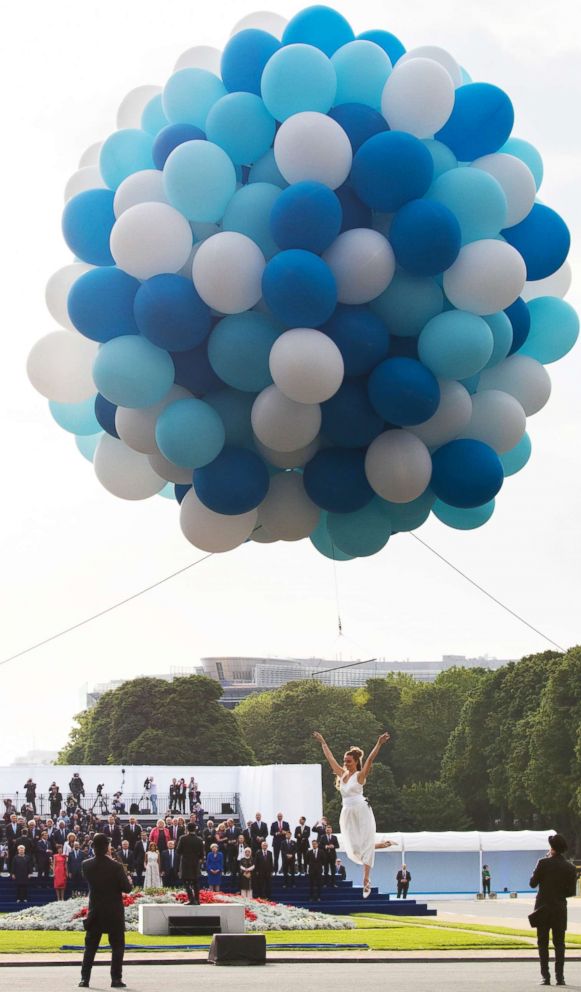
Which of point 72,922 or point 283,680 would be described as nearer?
point 72,922

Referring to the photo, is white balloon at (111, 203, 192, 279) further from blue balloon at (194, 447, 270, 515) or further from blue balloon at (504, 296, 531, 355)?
blue balloon at (504, 296, 531, 355)

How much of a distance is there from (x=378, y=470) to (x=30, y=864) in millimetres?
22177

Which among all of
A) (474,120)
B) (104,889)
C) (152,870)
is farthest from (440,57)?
(152,870)

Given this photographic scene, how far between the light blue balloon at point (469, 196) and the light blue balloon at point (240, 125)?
1120 millimetres

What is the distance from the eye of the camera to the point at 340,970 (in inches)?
606

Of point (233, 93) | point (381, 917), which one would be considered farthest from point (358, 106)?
point (381, 917)

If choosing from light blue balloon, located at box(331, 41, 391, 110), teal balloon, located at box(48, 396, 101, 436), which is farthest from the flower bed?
light blue balloon, located at box(331, 41, 391, 110)

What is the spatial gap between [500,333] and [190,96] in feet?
8.43

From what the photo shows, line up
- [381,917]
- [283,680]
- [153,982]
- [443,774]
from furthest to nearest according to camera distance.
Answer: [283,680] → [443,774] → [381,917] → [153,982]

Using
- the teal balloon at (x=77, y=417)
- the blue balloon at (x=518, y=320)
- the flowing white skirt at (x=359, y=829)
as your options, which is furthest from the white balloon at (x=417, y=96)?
the flowing white skirt at (x=359, y=829)

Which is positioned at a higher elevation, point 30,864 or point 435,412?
point 435,412

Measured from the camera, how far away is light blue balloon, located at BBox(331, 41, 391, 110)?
888 cm

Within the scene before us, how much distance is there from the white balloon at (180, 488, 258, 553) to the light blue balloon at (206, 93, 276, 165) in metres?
2.30

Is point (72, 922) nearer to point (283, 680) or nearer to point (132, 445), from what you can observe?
point (132, 445)
